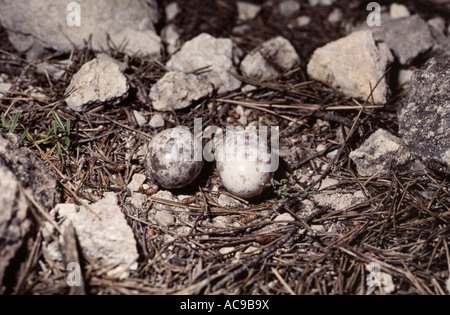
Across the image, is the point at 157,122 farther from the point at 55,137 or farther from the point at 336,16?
the point at 336,16

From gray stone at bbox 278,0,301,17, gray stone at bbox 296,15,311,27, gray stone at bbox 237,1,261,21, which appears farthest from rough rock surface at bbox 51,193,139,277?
gray stone at bbox 278,0,301,17

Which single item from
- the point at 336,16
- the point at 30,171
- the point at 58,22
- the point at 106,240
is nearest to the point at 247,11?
the point at 336,16

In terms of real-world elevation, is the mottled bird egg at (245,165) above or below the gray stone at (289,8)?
below

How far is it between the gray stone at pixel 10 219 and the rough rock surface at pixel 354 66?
273 centimetres

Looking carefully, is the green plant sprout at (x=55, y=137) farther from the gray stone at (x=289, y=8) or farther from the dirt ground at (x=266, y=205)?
the gray stone at (x=289, y=8)

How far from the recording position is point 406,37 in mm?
3910

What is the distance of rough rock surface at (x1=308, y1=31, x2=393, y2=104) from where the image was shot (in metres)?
3.43

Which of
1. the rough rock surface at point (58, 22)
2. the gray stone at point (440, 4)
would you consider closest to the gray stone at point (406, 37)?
the gray stone at point (440, 4)

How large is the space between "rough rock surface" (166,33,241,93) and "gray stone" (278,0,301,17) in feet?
4.18

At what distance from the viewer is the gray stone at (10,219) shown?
2.09 metres

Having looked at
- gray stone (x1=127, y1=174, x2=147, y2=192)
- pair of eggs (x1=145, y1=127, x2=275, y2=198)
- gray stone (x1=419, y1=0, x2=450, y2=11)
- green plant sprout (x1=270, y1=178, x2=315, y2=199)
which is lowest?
green plant sprout (x1=270, y1=178, x2=315, y2=199)

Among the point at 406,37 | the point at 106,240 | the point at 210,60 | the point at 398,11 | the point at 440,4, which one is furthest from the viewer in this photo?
the point at 440,4

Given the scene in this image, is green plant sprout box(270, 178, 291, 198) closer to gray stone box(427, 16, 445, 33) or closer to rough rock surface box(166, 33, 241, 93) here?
rough rock surface box(166, 33, 241, 93)

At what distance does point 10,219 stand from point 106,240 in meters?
0.54
